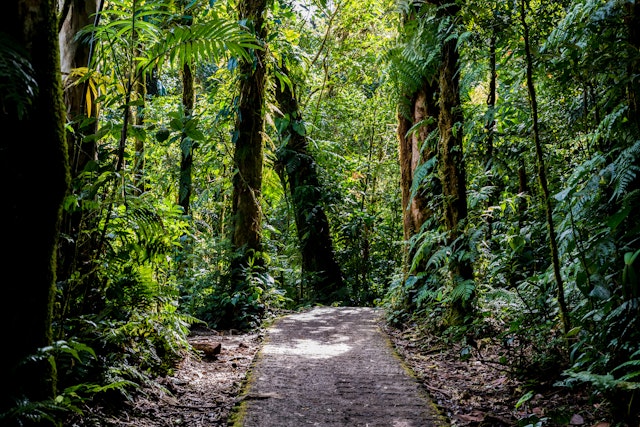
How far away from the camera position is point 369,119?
571 inches

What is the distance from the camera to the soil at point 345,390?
3223mm

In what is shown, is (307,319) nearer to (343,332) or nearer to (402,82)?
(343,332)

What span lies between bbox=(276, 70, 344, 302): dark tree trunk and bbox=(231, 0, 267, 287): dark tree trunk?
3.66 metres

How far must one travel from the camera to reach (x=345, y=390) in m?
3.92

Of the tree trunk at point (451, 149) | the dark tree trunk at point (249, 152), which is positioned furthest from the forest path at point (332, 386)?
the dark tree trunk at point (249, 152)

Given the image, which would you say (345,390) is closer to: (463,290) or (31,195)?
(463,290)

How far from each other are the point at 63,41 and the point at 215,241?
440 cm

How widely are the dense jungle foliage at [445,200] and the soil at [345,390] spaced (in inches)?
7.7

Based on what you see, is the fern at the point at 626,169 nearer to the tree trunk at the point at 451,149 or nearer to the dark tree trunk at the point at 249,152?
the tree trunk at the point at 451,149

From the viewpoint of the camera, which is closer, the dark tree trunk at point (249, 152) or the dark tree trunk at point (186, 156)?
the dark tree trunk at point (249, 152)

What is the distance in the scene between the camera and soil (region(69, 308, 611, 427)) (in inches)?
127

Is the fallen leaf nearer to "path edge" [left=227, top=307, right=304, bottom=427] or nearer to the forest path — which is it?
the forest path

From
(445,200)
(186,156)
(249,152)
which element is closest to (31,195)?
Result: (445,200)

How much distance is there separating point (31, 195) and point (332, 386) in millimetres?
2676
